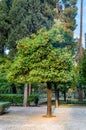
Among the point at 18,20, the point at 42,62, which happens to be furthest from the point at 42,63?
the point at 18,20

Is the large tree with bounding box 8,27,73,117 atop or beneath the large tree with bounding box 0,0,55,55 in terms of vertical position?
beneath

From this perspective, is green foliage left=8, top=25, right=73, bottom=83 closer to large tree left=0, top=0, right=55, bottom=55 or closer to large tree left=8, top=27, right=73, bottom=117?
large tree left=8, top=27, right=73, bottom=117

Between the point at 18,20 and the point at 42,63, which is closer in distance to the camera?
the point at 42,63

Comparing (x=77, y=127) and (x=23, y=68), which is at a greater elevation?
(x=23, y=68)

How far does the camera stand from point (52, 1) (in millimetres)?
33594

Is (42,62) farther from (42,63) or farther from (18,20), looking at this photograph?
(18,20)

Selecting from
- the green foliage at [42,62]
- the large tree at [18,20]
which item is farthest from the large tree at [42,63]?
the large tree at [18,20]

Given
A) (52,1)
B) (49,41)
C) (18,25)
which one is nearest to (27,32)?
(18,25)

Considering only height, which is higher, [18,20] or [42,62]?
[18,20]

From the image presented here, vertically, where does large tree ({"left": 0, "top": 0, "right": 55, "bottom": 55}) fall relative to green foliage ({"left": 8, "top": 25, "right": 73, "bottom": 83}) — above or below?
above

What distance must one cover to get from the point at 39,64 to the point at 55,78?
3.37 feet

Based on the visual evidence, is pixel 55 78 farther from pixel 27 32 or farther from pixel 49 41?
pixel 27 32

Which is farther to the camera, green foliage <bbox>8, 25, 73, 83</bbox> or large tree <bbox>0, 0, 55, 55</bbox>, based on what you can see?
large tree <bbox>0, 0, 55, 55</bbox>

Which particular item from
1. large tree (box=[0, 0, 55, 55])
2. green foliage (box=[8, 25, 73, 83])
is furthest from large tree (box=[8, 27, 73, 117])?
large tree (box=[0, 0, 55, 55])
